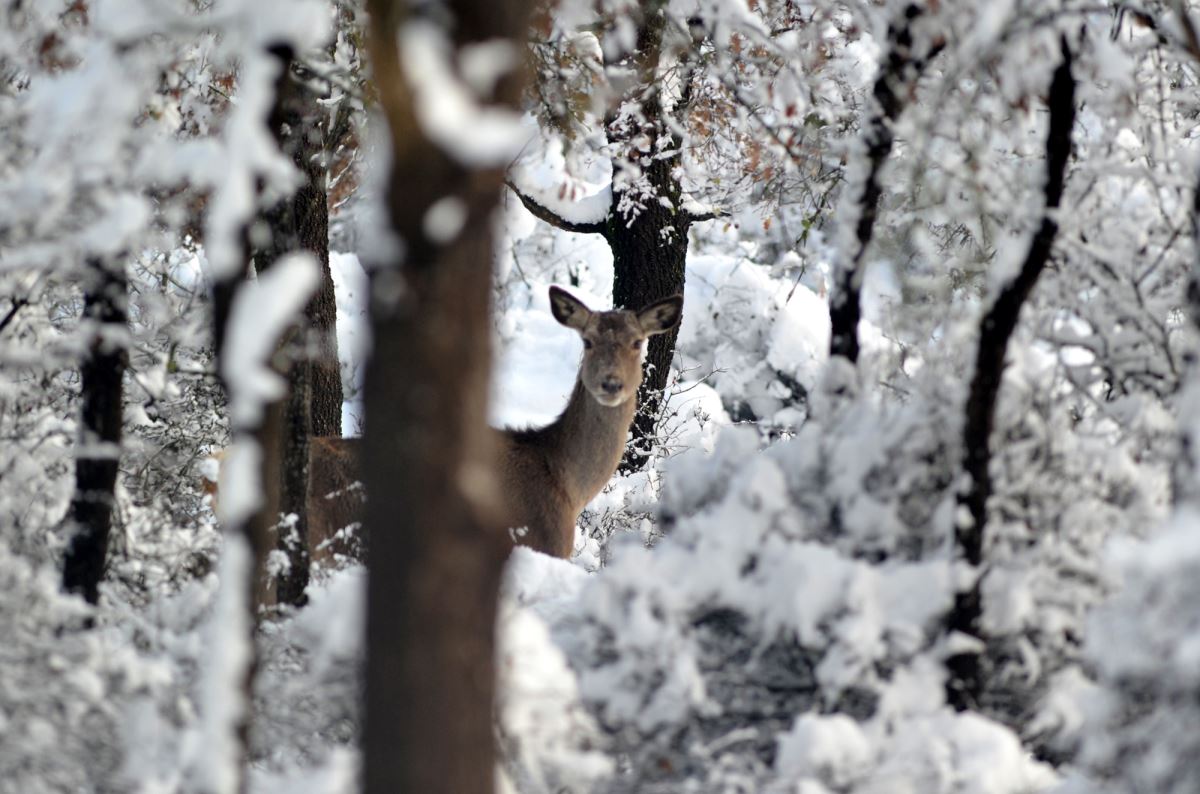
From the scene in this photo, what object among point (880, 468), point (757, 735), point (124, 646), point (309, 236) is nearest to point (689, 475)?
point (880, 468)

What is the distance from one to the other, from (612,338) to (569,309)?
0.52 metres

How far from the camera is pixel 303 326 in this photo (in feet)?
19.3

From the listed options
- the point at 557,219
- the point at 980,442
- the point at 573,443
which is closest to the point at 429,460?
the point at 980,442

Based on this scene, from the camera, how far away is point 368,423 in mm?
3244

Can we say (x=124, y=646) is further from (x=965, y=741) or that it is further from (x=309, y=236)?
(x=309, y=236)

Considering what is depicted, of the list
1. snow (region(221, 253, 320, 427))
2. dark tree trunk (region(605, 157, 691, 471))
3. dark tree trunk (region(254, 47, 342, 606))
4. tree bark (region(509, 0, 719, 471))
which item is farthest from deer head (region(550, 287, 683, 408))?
snow (region(221, 253, 320, 427))

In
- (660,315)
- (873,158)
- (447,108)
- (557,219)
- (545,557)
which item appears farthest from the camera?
(557,219)

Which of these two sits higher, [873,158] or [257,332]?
[873,158]

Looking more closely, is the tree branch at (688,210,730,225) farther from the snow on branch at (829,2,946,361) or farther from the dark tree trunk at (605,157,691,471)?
the snow on branch at (829,2,946,361)

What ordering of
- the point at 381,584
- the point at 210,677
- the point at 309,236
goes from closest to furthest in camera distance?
1. the point at 381,584
2. the point at 210,677
3. the point at 309,236

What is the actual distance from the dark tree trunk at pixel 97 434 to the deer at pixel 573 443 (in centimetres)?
335

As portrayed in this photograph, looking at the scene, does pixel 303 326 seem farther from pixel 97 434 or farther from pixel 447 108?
pixel 447 108

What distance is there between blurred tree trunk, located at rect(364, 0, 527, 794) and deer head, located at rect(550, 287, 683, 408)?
6300mm

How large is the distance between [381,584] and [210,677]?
589 millimetres
